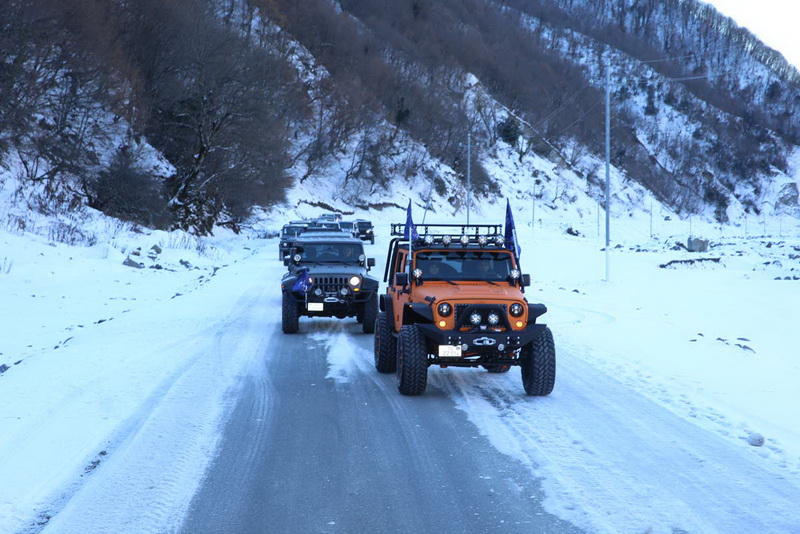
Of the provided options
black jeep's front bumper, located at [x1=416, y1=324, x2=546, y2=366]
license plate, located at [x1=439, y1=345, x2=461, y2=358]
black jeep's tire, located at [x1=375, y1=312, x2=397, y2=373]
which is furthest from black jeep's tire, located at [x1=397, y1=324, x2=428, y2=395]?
black jeep's tire, located at [x1=375, y1=312, x2=397, y2=373]

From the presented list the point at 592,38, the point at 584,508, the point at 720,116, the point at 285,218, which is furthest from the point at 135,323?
the point at 592,38

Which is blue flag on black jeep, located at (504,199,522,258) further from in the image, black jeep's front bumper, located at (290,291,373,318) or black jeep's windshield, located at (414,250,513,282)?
black jeep's front bumper, located at (290,291,373,318)

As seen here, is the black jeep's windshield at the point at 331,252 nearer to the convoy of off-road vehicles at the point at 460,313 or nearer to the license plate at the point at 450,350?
the convoy of off-road vehicles at the point at 460,313

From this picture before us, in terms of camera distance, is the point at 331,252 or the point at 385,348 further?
the point at 331,252

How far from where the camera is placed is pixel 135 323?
1530 centimetres

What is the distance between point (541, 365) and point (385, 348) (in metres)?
2.31

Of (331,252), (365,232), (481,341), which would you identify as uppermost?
(365,232)

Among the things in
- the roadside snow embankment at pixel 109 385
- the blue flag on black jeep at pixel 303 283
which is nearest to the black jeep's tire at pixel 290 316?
the blue flag on black jeep at pixel 303 283

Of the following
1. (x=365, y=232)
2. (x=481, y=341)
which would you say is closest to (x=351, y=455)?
(x=481, y=341)

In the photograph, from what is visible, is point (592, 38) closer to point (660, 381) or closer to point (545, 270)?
point (545, 270)

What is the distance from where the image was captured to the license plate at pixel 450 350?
29.7ft

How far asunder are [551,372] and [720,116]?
563ft

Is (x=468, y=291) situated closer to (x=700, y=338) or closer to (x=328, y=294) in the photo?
(x=328, y=294)

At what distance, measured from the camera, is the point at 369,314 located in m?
14.7
